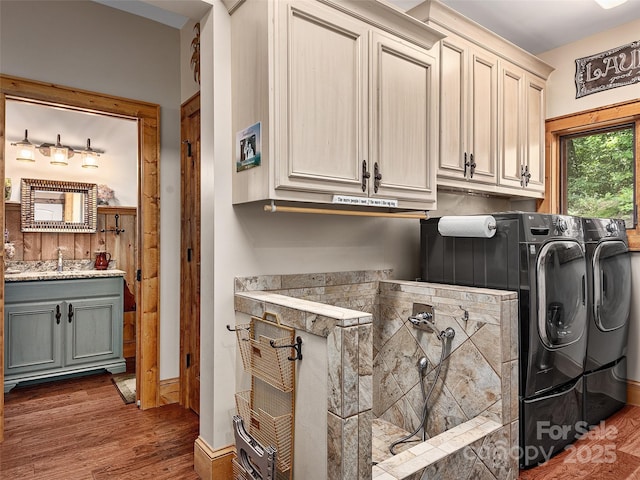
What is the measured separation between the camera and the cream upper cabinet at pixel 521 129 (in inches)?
118

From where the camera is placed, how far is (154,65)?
2.96m

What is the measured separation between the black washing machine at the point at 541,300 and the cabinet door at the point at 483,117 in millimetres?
687

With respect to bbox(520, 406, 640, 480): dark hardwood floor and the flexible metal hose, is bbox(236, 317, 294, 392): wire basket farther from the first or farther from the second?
bbox(520, 406, 640, 480): dark hardwood floor

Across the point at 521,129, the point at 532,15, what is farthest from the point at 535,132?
the point at 532,15

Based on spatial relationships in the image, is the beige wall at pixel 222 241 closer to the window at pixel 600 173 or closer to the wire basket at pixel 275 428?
the wire basket at pixel 275 428

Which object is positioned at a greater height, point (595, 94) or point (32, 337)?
point (595, 94)

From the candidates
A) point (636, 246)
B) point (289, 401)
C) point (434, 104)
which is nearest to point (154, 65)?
point (434, 104)

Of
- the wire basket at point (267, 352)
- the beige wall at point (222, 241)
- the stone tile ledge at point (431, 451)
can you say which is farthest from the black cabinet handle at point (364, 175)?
the stone tile ledge at point (431, 451)

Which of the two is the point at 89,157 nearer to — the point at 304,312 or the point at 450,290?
the point at 304,312

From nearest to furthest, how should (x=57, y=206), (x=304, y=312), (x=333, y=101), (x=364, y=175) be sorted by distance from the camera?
(x=304, y=312)
(x=333, y=101)
(x=364, y=175)
(x=57, y=206)

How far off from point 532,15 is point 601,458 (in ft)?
9.55

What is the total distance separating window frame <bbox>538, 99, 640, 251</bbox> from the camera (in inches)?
119

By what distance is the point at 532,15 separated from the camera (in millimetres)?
2900

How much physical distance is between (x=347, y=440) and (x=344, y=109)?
4.73 ft
